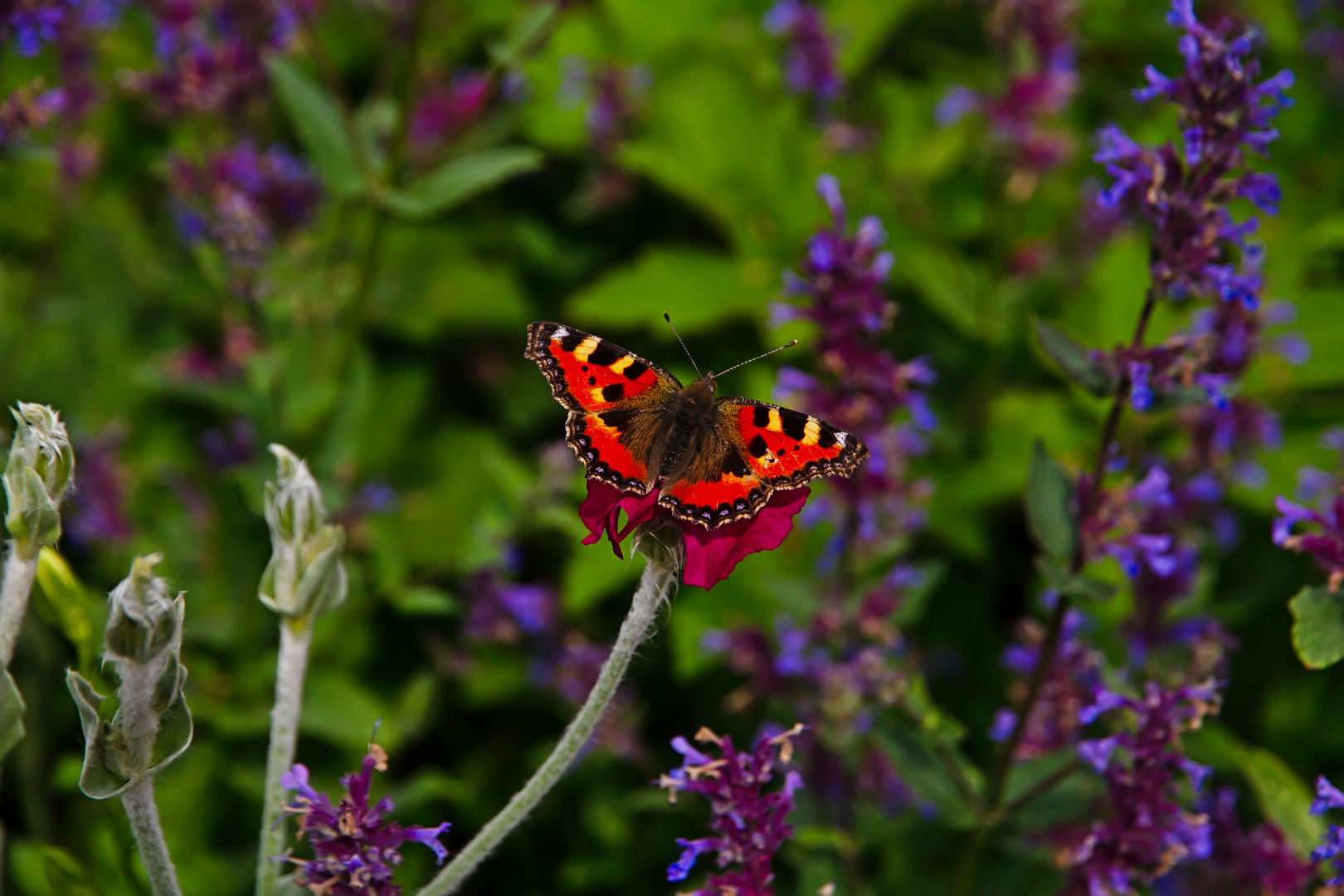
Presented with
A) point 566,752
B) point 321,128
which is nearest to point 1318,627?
point 566,752

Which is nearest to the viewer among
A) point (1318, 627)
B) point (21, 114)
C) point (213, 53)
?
point (1318, 627)

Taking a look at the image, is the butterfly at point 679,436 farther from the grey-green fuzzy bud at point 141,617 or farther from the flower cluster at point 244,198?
the flower cluster at point 244,198

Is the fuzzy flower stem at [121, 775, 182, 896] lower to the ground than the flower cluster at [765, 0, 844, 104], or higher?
lower

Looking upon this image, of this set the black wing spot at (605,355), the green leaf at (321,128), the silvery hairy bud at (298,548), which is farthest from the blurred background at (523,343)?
the silvery hairy bud at (298,548)

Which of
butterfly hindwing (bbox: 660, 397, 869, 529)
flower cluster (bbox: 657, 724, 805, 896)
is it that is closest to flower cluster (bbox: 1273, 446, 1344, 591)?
butterfly hindwing (bbox: 660, 397, 869, 529)

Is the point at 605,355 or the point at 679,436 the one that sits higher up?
the point at 605,355

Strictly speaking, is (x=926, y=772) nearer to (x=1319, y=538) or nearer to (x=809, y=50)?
(x=1319, y=538)

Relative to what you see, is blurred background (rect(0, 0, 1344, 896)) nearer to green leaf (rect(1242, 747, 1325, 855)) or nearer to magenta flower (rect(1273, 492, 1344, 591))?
green leaf (rect(1242, 747, 1325, 855))
